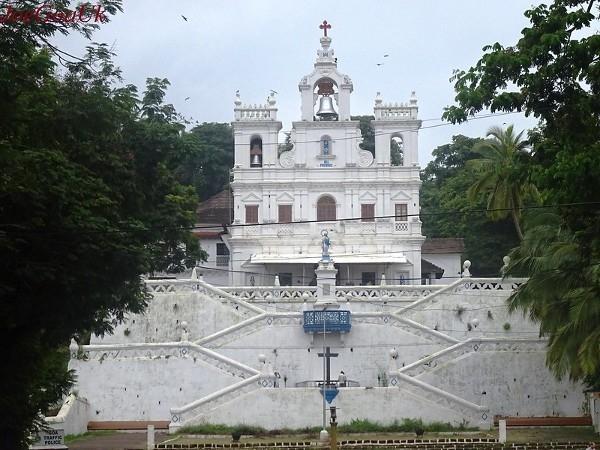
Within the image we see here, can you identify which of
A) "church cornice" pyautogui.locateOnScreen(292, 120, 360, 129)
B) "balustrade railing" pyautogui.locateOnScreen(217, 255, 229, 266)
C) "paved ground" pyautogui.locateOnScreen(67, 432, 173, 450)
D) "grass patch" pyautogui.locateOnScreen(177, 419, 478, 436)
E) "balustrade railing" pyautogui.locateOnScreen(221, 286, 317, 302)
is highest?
"church cornice" pyautogui.locateOnScreen(292, 120, 360, 129)

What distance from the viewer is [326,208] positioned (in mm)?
53438

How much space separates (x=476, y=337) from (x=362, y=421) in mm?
6162

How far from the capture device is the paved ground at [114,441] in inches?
1233

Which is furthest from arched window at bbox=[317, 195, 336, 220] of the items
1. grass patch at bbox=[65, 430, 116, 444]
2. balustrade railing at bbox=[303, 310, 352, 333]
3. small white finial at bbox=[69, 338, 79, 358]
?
grass patch at bbox=[65, 430, 116, 444]

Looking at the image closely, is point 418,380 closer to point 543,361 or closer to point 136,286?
point 543,361

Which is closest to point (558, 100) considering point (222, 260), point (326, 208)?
point (326, 208)

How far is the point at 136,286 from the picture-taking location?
24.9 meters

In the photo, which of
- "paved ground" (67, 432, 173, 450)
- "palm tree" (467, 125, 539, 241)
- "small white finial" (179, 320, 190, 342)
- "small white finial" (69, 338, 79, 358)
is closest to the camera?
"paved ground" (67, 432, 173, 450)

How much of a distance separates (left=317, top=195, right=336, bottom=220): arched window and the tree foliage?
27.8 metres

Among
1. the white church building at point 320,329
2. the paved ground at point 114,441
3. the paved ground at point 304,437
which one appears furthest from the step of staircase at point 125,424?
the paved ground at point 304,437

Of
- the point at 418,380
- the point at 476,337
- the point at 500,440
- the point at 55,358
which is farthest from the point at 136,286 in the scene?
the point at 476,337

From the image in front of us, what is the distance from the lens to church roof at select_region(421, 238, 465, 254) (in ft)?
190

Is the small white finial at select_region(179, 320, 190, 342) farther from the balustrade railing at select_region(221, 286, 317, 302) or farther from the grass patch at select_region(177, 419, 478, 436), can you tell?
the grass patch at select_region(177, 419, 478, 436)

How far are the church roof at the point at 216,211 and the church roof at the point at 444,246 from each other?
10983 mm
